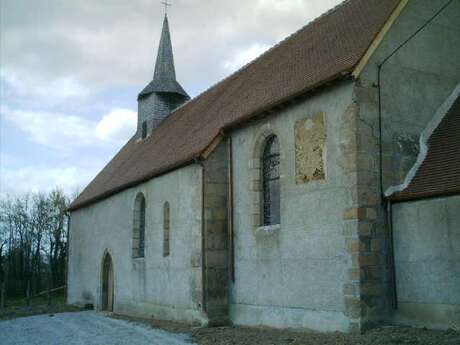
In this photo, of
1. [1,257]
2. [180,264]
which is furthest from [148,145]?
[1,257]

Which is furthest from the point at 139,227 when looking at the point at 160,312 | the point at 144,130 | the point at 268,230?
the point at 268,230

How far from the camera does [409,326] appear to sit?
10266 millimetres

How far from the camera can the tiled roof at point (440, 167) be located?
1017 centimetres

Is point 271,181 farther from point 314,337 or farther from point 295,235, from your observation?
point 314,337

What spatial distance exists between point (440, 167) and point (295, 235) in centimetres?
333

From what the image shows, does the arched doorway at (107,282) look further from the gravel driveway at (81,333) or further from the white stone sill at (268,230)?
the white stone sill at (268,230)

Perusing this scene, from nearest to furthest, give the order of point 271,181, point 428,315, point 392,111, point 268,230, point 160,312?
point 428,315 < point 392,111 < point 268,230 < point 271,181 < point 160,312

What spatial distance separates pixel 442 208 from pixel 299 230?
3.09 m

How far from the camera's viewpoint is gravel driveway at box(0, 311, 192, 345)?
41.3ft

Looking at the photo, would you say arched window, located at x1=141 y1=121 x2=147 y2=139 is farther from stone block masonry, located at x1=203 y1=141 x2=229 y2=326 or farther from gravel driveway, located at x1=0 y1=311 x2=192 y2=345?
stone block masonry, located at x1=203 y1=141 x2=229 y2=326

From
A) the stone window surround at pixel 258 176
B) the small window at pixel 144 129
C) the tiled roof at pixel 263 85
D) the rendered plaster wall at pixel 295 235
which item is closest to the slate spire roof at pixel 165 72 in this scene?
the small window at pixel 144 129

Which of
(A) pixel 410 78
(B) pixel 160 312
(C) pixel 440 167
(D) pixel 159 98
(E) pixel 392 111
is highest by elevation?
(D) pixel 159 98

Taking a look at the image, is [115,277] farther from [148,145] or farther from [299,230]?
[299,230]

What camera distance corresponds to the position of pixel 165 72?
27.5 metres
